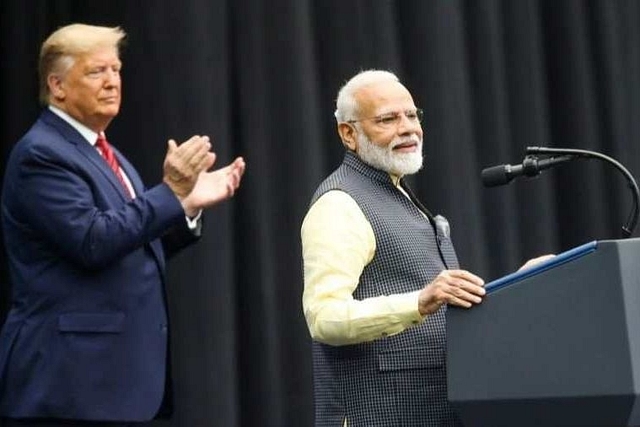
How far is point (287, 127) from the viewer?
3.77 metres

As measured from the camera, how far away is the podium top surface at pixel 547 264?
2250 millimetres

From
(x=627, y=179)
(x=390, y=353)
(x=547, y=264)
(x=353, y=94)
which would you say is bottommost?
(x=390, y=353)

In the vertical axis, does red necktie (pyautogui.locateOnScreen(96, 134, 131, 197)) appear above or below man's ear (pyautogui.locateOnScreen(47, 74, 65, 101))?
below

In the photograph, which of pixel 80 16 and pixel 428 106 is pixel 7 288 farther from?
pixel 428 106

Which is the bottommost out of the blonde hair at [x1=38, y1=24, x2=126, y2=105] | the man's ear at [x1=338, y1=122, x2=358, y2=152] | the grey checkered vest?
the grey checkered vest

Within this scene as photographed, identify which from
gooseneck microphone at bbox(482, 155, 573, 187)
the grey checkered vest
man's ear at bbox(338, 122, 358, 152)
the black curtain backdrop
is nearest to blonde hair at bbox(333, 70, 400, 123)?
man's ear at bbox(338, 122, 358, 152)

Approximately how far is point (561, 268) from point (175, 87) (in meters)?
1.66

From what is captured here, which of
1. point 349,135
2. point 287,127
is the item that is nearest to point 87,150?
point 349,135

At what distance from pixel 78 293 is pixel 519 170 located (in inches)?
35.3

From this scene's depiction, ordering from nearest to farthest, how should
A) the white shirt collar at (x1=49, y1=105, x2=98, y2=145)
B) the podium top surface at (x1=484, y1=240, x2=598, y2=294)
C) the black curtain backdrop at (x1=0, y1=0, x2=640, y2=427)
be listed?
1. the podium top surface at (x1=484, y1=240, x2=598, y2=294)
2. the white shirt collar at (x1=49, y1=105, x2=98, y2=145)
3. the black curtain backdrop at (x1=0, y1=0, x2=640, y2=427)

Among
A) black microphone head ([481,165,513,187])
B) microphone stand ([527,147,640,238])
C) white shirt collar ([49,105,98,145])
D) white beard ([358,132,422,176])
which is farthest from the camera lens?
white beard ([358,132,422,176])

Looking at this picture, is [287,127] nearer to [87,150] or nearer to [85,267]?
[87,150]

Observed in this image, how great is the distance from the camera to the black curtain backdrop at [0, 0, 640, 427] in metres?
3.60

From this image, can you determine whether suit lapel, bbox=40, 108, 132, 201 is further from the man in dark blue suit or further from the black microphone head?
the black microphone head
